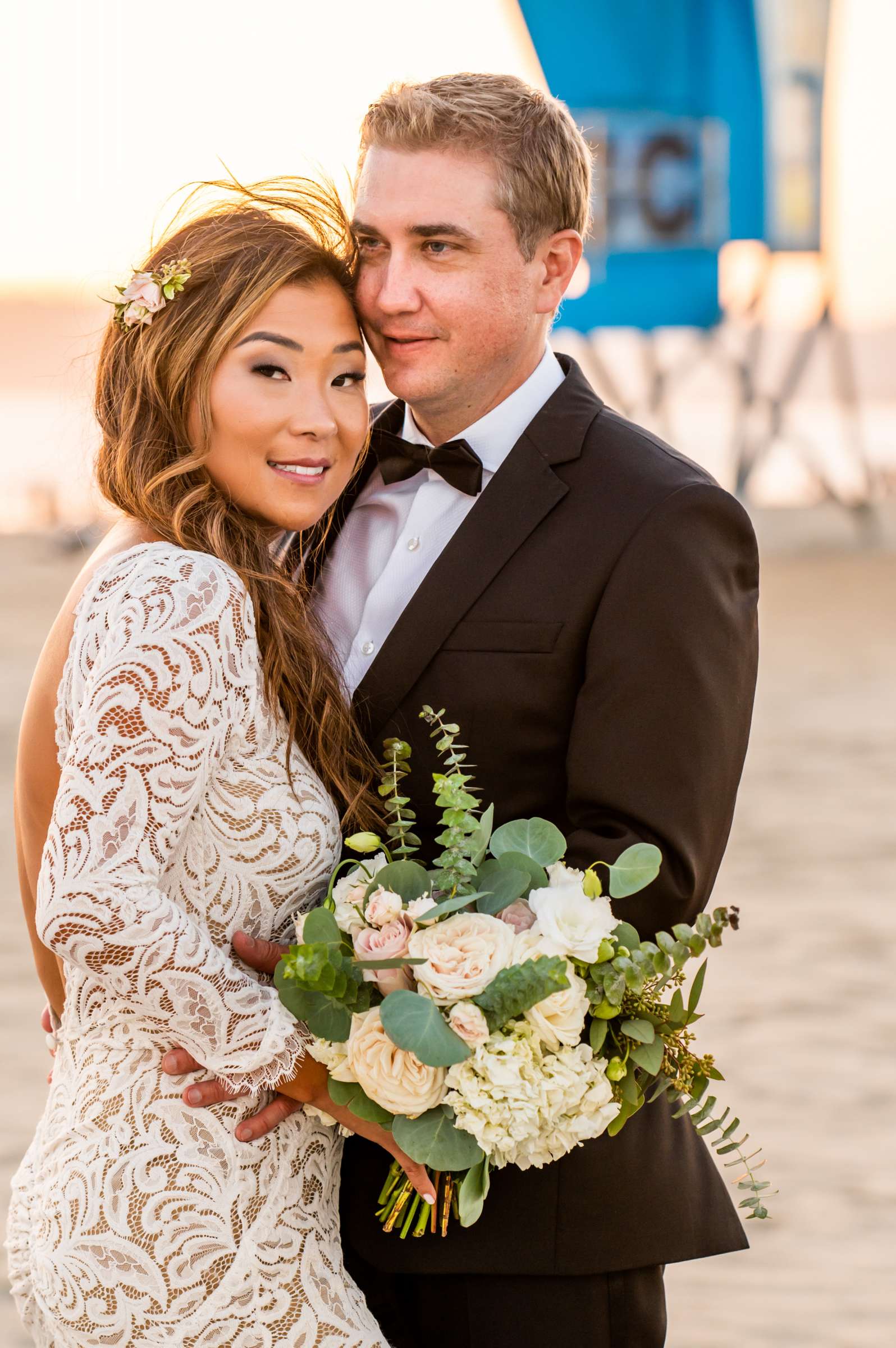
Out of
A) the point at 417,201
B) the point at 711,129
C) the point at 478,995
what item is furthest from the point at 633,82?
the point at 478,995

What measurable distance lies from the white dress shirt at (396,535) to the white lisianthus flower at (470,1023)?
2.80 feet

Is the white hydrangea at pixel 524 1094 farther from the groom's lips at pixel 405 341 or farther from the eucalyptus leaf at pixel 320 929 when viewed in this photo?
the groom's lips at pixel 405 341

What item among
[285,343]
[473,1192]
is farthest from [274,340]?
[473,1192]

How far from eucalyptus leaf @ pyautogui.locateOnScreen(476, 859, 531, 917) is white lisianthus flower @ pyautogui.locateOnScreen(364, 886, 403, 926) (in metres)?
0.12

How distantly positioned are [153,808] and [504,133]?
1451mm

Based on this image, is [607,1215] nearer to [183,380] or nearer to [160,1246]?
[160,1246]

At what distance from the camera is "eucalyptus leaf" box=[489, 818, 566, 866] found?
2441 mm

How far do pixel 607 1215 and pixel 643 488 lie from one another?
1.24m

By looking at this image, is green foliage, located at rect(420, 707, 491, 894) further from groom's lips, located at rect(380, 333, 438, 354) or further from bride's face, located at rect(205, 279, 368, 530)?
groom's lips, located at rect(380, 333, 438, 354)

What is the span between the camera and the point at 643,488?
2.85 metres

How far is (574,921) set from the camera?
91.0 inches

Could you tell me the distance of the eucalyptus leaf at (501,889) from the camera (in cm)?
239

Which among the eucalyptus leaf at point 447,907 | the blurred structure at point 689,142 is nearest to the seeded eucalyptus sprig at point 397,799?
the eucalyptus leaf at point 447,907

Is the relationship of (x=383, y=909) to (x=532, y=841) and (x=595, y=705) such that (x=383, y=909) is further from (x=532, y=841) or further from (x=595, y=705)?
(x=595, y=705)
